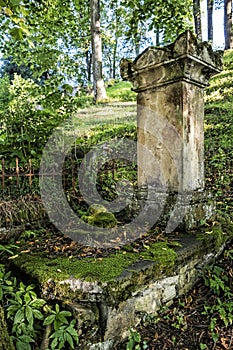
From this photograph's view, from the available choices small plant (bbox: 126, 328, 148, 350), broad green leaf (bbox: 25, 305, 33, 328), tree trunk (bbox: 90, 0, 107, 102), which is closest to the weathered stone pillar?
small plant (bbox: 126, 328, 148, 350)

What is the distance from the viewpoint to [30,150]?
3807mm

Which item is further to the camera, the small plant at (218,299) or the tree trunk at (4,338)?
the small plant at (218,299)

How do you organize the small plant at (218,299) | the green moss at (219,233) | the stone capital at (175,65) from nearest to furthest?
the small plant at (218,299) < the stone capital at (175,65) < the green moss at (219,233)

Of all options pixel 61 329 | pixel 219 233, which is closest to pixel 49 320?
pixel 61 329

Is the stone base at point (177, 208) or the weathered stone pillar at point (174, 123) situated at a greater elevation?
the weathered stone pillar at point (174, 123)

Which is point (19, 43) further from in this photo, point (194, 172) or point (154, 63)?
point (194, 172)

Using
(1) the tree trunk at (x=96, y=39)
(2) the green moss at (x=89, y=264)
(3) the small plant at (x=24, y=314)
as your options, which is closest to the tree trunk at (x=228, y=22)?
(1) the tree trunk at (x=96, y=39)

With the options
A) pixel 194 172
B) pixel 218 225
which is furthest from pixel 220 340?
pixel 194 172

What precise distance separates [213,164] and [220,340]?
412 cm

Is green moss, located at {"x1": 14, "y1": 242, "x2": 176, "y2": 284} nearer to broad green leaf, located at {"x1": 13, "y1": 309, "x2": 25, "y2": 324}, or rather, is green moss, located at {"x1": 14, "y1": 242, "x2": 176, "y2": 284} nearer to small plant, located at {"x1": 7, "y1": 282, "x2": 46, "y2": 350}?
small plant, located at {"x1": 7, "y1": 282, "x2": 46, "y2": 350}

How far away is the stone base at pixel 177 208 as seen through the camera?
3107mm

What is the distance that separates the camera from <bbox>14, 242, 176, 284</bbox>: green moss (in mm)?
2104

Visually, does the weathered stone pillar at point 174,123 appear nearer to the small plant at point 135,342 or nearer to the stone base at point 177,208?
the stone base at point 177,208

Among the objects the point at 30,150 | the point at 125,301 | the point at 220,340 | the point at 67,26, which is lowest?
the point at 220,340
